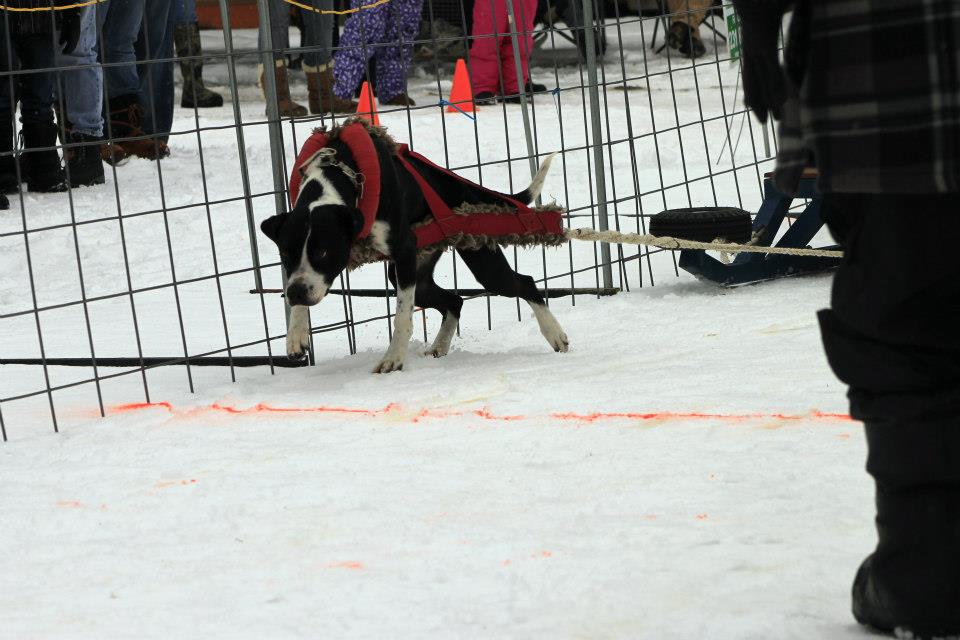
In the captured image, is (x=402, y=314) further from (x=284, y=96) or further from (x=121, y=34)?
(x=121, y=34)

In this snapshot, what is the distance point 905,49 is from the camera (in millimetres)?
1389

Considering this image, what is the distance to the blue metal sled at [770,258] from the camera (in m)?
4.48

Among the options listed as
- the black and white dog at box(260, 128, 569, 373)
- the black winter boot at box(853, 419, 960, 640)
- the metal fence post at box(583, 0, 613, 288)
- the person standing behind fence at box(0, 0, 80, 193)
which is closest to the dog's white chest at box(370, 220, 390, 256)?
the black and white dog at box(260, 128, 569, 373)

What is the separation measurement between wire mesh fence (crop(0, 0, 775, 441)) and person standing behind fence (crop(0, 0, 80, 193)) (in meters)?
0.01

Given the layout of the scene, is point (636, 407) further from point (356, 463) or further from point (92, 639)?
point (92, 639)

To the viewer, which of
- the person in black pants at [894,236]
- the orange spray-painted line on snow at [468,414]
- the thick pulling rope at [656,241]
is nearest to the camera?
the person in black pants at [894,236]

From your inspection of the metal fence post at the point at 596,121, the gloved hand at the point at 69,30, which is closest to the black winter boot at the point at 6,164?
the gloved hand at the point at 69,30

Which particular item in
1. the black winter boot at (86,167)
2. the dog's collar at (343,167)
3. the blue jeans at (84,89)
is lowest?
the black winter boot at (86,167)

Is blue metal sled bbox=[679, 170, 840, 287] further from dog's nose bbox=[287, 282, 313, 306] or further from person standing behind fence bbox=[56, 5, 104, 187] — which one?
person standing behind fence bbox=[56, 5, 104, 187]

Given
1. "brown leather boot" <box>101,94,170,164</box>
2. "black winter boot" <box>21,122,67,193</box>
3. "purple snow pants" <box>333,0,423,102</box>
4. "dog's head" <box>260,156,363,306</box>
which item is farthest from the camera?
"purple snow pants" <box>333,0,423,102</box>

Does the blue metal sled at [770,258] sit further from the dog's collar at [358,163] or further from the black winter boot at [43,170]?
the black winter boot at [43,170]

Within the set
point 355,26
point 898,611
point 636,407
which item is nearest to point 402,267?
point 636,407

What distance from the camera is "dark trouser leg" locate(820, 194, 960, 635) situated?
144 cm

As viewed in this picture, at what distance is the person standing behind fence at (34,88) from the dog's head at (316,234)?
3.01 m
